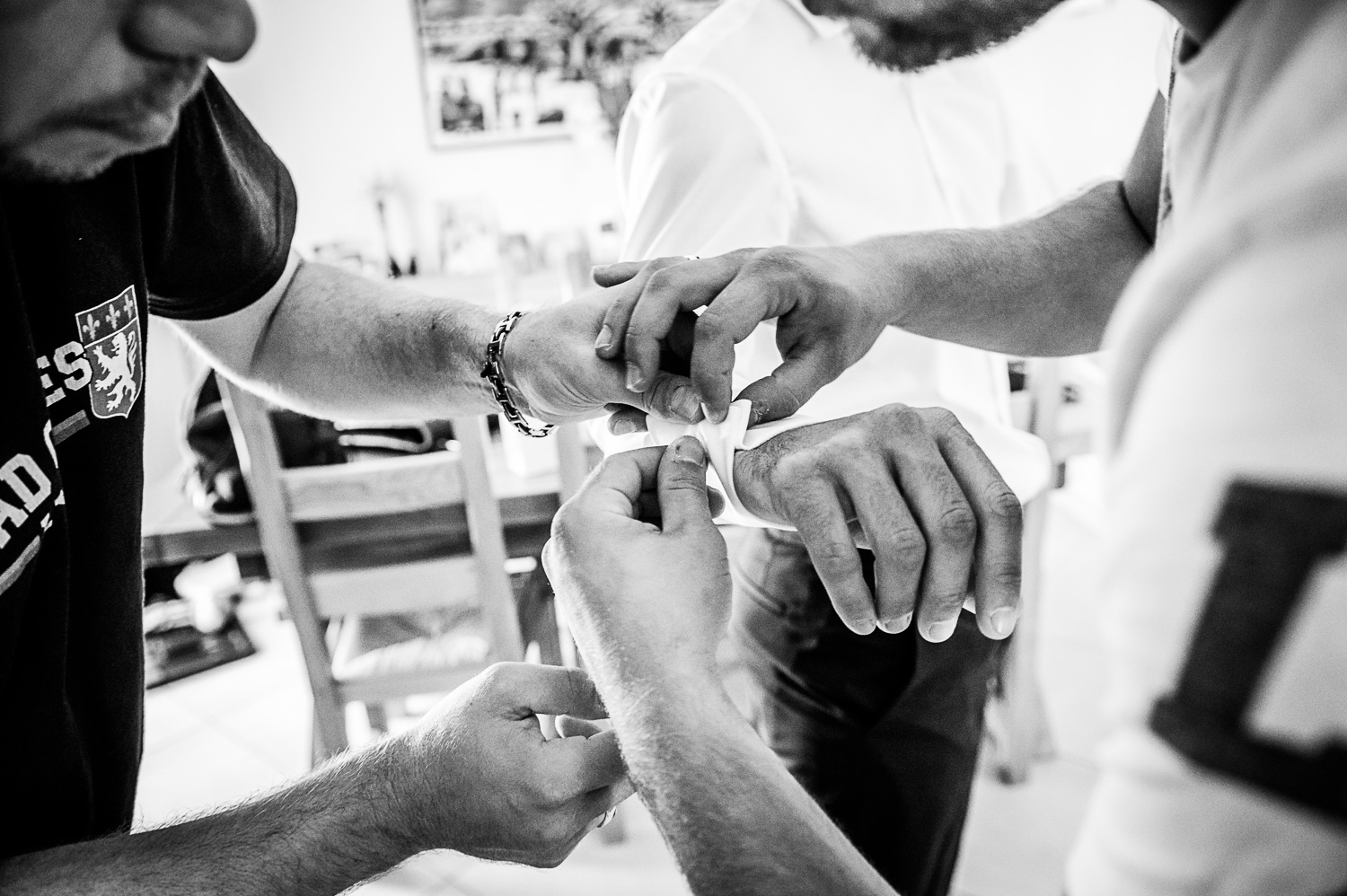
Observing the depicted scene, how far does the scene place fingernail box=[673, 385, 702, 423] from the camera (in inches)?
34.2

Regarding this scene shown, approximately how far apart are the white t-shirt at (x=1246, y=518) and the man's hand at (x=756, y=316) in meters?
0.50

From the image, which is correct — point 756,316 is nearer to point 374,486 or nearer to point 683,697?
point 683,697

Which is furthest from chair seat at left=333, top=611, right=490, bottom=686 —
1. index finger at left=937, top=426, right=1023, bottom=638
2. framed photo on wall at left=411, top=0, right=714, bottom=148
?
framed photo on wall at left=411, top=0, right=714, bottom=148

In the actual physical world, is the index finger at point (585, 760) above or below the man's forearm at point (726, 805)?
below

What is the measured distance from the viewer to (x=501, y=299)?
108 inches

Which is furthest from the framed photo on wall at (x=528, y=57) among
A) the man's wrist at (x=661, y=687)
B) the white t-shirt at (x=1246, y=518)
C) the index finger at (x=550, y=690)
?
the white t-shirt at (x=1246, y=518)

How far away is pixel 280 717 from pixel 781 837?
250cm

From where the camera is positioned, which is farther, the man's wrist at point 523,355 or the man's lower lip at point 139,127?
the man's wrist at point 523,355

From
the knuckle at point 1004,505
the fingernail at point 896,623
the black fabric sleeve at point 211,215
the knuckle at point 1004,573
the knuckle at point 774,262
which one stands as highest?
the black fabric sleeve at point 211,215

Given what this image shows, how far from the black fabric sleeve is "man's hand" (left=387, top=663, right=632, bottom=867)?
1.90 ft

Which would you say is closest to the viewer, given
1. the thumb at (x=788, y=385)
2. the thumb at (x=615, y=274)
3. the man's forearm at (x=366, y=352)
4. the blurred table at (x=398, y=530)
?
the thumb at (x=788, y=385)

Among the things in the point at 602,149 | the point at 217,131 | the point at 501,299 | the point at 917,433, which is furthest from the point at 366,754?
the point at 602,149

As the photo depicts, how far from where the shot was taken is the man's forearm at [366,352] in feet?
3.69

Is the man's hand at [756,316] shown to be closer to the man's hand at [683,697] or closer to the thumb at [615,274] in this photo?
the thumb at [615,274]
